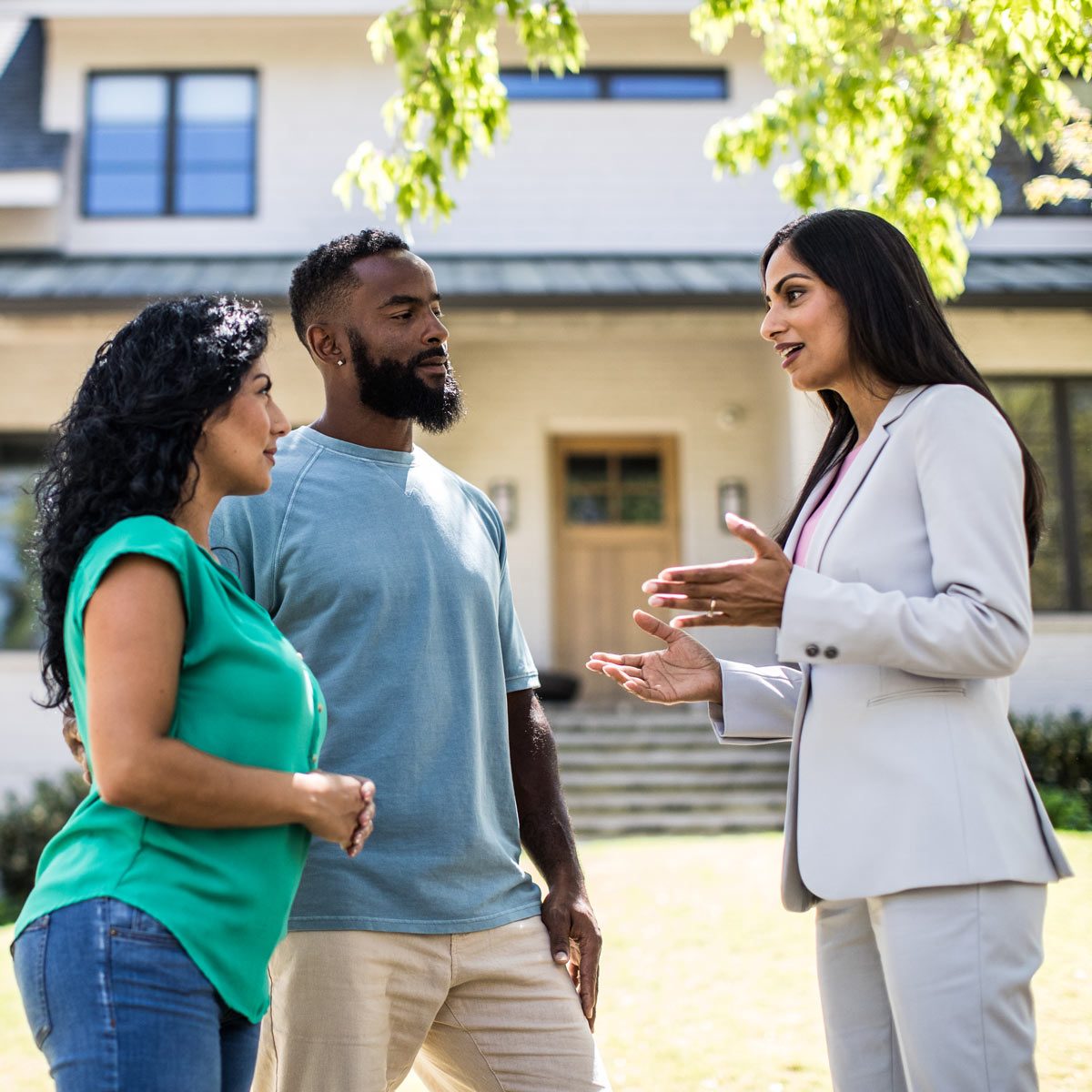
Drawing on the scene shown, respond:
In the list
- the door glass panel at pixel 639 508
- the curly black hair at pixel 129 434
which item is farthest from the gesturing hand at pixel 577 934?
the door glass panel at pixel 639 508

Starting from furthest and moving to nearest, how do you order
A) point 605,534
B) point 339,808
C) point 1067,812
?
point 605,534
point 1067,812
point 339,808

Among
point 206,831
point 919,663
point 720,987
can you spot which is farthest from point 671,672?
point 720,987

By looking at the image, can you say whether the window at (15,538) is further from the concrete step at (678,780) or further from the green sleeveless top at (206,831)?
the green sleeveless top at (206,831)

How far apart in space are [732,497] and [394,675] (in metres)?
10.6

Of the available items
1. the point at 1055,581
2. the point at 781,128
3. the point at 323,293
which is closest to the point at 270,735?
the point at 323,293

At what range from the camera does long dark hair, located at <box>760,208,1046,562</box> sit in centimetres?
239

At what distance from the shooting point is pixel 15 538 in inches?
480

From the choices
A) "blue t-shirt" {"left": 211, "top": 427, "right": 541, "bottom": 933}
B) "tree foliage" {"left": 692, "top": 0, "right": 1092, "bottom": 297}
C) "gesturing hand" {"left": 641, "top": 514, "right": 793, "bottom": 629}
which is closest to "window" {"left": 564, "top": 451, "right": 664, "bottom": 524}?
"tree foliage" {"left": 692, "top": 0, "right": 1092, "bottom": 297}

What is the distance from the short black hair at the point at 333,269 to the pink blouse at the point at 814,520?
46.1 inches

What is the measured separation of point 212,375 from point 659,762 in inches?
354

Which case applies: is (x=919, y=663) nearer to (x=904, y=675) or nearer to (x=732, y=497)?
(x=904, y=675)

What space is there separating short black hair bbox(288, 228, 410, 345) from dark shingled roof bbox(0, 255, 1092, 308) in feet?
26.3

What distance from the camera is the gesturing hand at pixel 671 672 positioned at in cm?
268

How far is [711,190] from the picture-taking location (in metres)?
13.1
